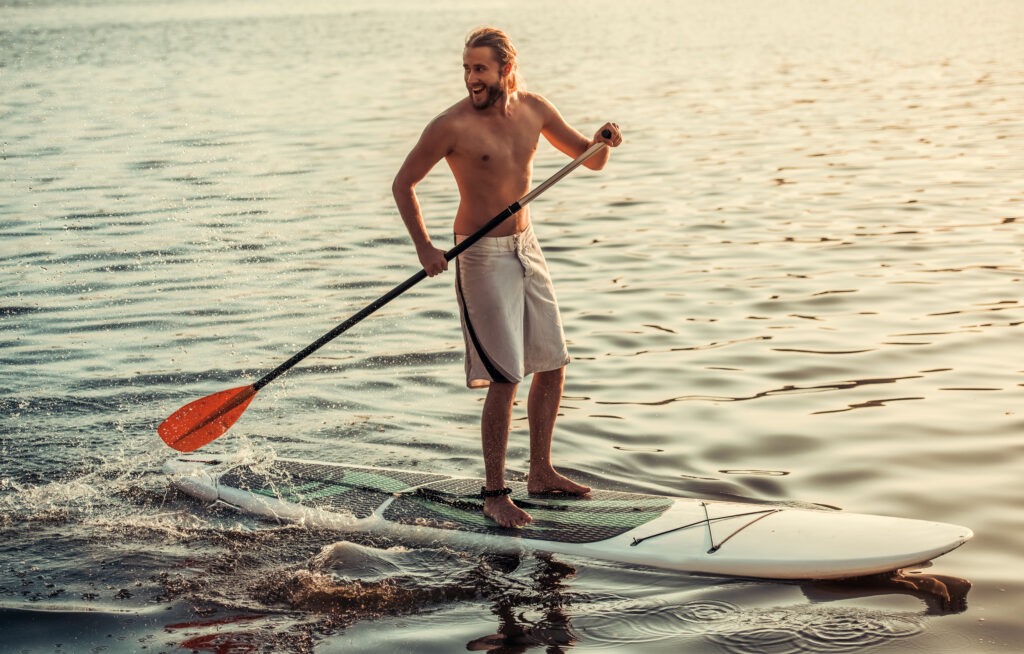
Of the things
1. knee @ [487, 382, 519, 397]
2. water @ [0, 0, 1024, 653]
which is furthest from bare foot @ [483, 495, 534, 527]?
knee @ [487, 382, 519, 397]

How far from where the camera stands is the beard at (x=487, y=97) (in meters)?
4.87

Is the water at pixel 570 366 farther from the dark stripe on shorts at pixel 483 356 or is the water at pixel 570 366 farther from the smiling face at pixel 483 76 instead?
the smiling face at pixel 483 76

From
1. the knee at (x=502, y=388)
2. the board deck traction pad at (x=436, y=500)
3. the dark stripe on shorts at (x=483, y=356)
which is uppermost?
the dark stripe on shorts at (x=483, y=356)

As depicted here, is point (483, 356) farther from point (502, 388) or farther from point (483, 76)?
point (483, 76)

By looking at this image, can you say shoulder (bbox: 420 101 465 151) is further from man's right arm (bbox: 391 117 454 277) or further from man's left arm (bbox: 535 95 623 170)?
man's left arm (bbox: 535 95 623 170)

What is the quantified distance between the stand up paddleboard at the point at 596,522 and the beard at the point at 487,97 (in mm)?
1891

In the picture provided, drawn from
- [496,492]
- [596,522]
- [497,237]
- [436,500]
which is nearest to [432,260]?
[497,237]

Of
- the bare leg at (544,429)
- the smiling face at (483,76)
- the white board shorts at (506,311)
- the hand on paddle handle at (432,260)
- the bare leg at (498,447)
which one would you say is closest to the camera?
the smiling face at (483,76)

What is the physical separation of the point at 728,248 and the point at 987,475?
5139 mm

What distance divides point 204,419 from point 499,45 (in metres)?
2.70

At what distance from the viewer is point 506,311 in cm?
507

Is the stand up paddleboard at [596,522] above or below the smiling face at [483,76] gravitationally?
below

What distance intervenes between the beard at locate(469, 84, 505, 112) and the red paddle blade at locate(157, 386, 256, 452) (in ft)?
7.08

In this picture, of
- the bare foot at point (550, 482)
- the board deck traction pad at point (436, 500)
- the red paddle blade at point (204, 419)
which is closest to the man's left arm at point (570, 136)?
the bare foot at point (550, 482)
